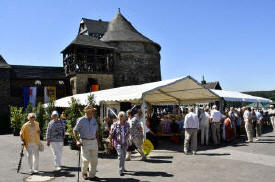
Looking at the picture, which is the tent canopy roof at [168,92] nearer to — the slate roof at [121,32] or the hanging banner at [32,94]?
the hanging banner at [32,94]

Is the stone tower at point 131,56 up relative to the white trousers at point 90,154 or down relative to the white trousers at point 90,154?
up

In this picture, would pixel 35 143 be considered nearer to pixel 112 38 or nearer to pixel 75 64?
→ pixel 75 64

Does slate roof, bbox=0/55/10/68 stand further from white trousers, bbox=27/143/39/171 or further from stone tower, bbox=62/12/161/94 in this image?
white trousers, bbox=27/143/39/171

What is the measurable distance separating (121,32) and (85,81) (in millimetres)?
13760

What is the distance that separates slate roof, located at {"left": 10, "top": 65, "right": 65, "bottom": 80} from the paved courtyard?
62.6ft

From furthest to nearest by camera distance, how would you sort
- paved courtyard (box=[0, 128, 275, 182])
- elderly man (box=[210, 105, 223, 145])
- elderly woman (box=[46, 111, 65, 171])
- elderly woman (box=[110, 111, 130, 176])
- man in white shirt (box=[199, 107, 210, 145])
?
1. man in white shirt (box=[199, 107, 210, 145])
2. elderly man (box=[210, 105, 223, 145])
3. elderly woman (box=[46, 111, 65, 171])
4. elderly woman (box=[110, 111, 130, 176])
5. paved courtyard (box=[0, 128, 275, 182])

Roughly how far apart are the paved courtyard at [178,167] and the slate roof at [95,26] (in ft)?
102

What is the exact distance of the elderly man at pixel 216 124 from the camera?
11.2 metres

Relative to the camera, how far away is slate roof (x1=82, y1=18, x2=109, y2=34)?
38.7 meters

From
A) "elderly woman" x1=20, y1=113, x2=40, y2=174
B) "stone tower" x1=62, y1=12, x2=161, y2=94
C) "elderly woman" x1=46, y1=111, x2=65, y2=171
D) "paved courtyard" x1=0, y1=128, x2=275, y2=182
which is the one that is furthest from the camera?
"stone tower" x1=62, y1=12, x2=161, y2=94

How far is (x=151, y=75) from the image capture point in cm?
3778

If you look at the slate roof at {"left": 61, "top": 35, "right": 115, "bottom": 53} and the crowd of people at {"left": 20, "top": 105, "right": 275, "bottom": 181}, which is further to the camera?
the slate roof at {"left": 61, "top": 35, "right": 115, "bottom": 53}

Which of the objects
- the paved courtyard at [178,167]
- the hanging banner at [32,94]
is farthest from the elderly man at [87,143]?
the hanging banner at [32,94]

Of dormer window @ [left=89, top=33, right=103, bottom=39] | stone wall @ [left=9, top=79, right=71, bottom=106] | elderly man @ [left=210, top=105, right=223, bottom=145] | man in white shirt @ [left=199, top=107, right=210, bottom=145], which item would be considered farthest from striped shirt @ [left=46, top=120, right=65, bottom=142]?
dormer window @ [left=89, top=33, right=103, bottom=39]
